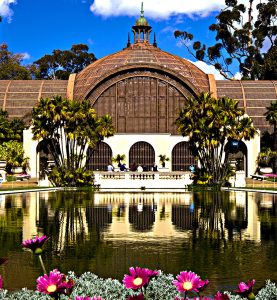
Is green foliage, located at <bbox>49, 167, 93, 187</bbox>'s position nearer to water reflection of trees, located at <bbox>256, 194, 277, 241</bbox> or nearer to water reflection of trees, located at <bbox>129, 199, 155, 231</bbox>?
water reflection of trees, located at <bbox>129, 199, 155, 231</bbox>

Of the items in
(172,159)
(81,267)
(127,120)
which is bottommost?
(81,267)

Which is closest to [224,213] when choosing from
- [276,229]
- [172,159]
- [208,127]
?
[276,229]

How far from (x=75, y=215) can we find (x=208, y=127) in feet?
90.6

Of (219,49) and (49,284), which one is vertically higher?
(219,49)

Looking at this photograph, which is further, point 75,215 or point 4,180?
point 4,180

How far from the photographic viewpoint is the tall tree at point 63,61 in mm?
110300

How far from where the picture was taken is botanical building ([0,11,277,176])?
68500 mm

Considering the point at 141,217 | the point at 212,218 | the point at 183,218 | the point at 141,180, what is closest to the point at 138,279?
the point at 183,218

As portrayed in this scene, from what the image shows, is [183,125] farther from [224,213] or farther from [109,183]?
[224,213]

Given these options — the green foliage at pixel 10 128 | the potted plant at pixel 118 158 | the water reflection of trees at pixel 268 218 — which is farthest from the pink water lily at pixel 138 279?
the green foliage at pixel 10 128

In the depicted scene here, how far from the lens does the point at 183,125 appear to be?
54.1 meters

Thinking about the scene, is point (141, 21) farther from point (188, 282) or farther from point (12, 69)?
point (188, 282)

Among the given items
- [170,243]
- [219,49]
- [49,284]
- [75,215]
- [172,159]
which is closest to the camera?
[49,284]

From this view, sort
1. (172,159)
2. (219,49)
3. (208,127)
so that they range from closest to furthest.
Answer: (208,127) → (172,159) → (219,49)
